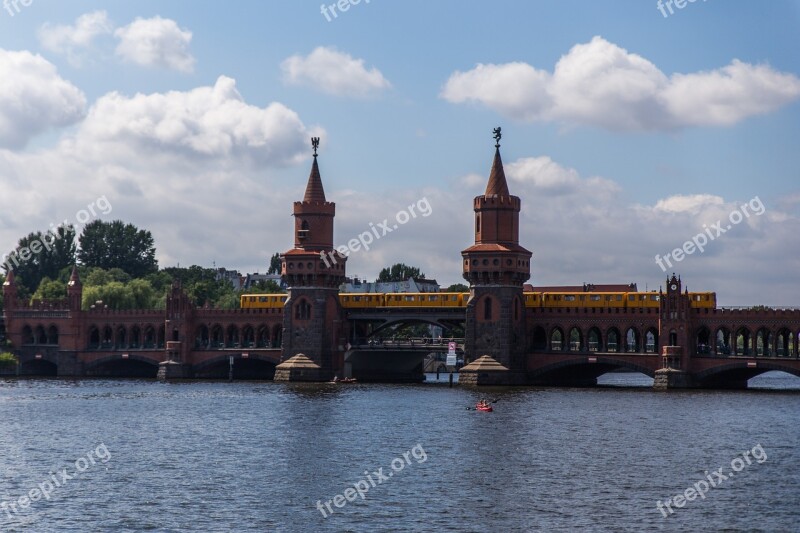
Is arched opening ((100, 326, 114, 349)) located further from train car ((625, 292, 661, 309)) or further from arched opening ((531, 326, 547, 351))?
train car ((625, 292, 661, 309))

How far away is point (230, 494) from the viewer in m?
59.9

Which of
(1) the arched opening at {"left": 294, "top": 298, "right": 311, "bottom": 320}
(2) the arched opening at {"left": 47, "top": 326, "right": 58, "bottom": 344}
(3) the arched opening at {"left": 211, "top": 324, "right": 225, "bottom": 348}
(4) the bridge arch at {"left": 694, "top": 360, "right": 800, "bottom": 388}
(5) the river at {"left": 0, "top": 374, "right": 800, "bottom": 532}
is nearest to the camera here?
(5) the river at {"left": 0, "top": 374, "right": 800, "bottom": 532}

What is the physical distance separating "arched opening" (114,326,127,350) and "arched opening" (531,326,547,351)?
54.4 m

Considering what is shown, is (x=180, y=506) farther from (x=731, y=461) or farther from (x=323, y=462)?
(x=731, y=461)

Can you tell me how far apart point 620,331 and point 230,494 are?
76.9m

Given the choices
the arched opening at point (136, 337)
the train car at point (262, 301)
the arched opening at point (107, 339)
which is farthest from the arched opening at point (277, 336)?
the arched opening at point (107, 339)

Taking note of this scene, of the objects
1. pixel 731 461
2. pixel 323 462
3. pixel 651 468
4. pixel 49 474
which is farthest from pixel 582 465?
pixel 49 474

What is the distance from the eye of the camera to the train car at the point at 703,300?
12394cm

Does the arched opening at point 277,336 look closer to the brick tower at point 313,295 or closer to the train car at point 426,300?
the brick tower at point 313,295

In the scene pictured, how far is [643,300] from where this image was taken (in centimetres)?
12862

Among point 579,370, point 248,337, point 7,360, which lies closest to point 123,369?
point 7,360

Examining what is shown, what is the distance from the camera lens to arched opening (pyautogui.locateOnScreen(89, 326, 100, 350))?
16212cm

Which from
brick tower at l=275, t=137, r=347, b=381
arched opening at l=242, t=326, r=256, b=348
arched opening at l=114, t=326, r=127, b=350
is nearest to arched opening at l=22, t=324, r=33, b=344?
arched opening at l=114, t=326, r=127, b=350

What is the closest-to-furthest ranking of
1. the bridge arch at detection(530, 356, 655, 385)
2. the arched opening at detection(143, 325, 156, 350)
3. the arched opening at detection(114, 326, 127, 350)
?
the bridge arch at detection(530, 356, 655, 385) < the arched opening at detection(143, 325, 156, 350) < the arched opening at detection(114, 326, 127, 350)
